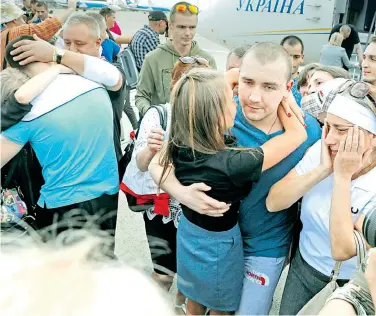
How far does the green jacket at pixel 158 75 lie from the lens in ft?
10.5

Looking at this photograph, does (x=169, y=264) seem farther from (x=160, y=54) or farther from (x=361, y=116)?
(x=160, y=54)

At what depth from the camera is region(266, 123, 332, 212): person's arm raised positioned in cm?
153

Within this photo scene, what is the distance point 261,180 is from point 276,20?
340 inches

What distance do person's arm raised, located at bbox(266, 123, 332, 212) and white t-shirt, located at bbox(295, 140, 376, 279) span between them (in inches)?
2.2

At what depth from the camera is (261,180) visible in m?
1.71

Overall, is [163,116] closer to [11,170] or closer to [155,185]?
[155,185]

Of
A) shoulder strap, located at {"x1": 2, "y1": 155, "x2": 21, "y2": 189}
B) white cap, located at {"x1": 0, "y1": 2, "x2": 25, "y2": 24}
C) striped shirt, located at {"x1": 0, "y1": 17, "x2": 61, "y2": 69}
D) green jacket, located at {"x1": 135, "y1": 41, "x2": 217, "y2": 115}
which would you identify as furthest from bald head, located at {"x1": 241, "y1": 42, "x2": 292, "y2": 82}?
white cap, located at {"x1": 0, "y1": 2, "x2": 25, "y2": 24}

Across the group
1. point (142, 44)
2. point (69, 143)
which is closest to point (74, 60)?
point (69, 143)

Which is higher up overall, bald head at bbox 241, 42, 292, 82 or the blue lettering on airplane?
bald head at bbox 241, 42, 292, 82

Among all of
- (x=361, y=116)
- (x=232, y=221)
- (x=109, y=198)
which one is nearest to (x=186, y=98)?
(x=232, y=221)

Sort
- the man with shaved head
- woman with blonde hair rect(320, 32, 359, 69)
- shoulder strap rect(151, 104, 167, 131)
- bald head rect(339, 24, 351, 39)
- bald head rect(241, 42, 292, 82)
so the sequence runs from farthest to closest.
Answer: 1. the man with shaved head
2. bald head rect(339, 24, 351, 39)
3. woman with blonde hair rect(320, 32, 359, 69)
4. shoulder strap rect(151, 104, 167, 131)
5. bald head rect(241, 42, 292, 82)

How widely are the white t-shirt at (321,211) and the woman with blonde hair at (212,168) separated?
0.31 ft

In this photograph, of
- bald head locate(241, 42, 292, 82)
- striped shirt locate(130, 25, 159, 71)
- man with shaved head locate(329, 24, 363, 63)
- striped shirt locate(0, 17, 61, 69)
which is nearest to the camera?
bald head locate(241, 42, 292, 82)

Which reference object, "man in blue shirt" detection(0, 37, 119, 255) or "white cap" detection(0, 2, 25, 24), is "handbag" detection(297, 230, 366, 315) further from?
"white cap" detection(0, 2, 25, 24)
